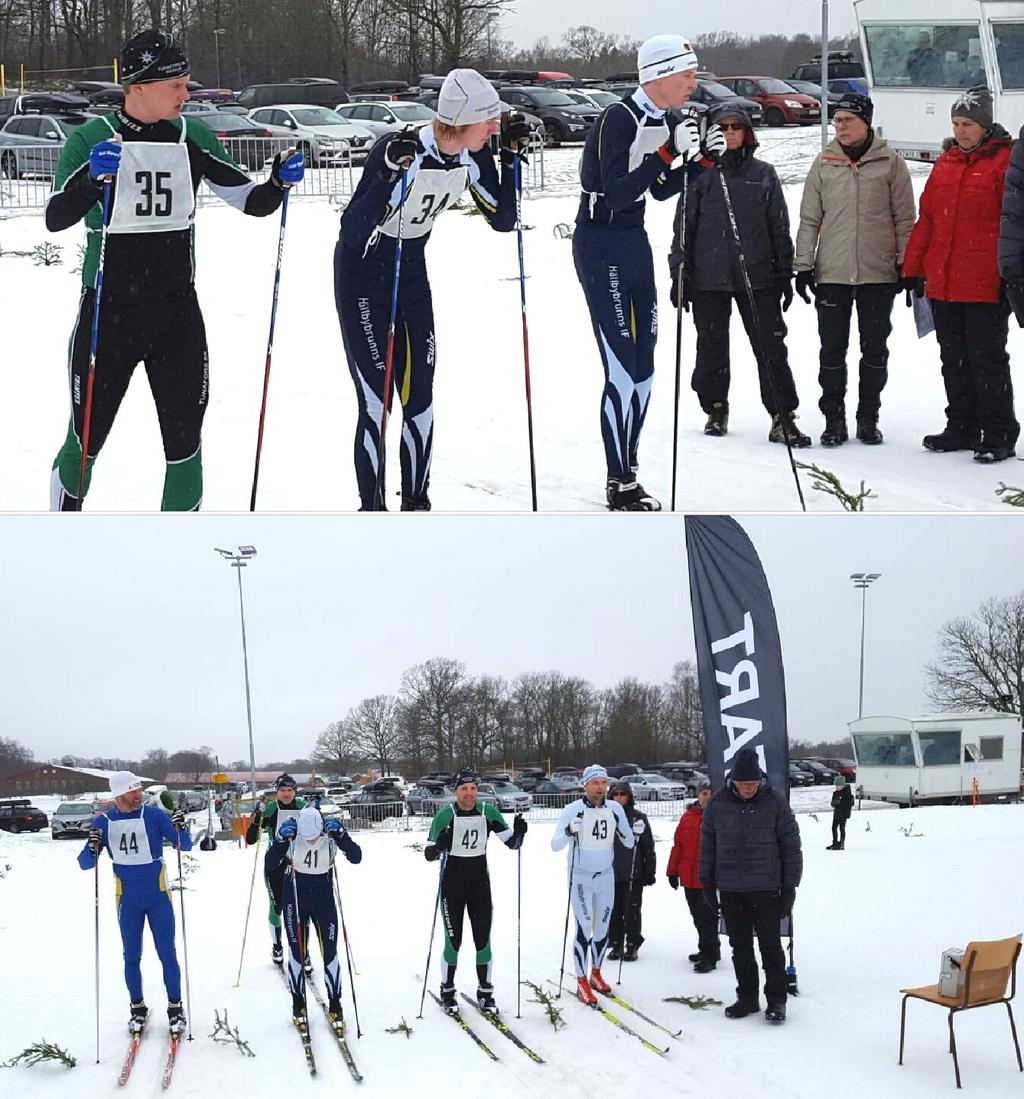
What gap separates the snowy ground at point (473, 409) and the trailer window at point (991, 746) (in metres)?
9.42

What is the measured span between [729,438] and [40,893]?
528cm

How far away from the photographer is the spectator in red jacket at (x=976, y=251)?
582cm

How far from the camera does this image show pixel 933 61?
30.3 ft

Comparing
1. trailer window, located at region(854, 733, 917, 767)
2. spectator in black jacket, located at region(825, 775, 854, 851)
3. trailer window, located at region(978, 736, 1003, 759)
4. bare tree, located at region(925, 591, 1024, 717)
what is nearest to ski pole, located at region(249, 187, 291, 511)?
spectator in black jacket, located at region(825, 775, 854, 851)

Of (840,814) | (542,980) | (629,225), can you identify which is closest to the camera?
(629,225)

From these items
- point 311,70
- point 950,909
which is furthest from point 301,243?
point 950,909

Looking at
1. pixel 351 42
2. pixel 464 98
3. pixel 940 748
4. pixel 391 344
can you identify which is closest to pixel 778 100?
pixel 351 42

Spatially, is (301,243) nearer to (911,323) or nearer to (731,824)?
(911,323)

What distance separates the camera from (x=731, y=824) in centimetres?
532

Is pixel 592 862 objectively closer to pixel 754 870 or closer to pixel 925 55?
pixel 754 870

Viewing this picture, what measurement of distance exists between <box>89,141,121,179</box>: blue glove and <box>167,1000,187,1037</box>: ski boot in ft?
9.69

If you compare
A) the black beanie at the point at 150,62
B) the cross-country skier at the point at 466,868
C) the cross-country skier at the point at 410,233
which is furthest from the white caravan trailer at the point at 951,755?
the black beanie at the point at 150,62

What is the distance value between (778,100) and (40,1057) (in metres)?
6.09

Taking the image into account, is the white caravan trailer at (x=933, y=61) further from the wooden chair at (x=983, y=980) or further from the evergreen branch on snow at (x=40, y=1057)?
the evergreen branch on snow at (x=40, y=1057)
